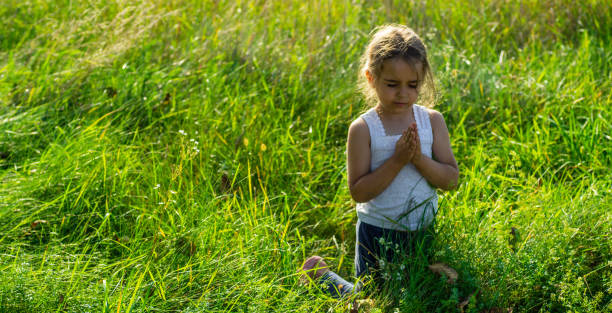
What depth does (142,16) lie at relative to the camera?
428cm

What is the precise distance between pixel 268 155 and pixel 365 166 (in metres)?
1.04

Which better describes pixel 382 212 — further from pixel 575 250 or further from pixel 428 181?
pixel 575 250

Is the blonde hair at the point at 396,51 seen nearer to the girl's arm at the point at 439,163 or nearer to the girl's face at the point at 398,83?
the girl's face at the point at 398,83

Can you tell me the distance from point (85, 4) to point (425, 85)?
340 centimetres

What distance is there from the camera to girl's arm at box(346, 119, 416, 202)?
2.32m

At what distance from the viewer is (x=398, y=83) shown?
92.8 inches

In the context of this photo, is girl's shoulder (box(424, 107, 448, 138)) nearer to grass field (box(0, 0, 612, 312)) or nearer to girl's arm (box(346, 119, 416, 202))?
girl's arm (box(346, 119, 416, 202))

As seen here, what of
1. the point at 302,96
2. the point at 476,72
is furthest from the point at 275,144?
the point at 476,72

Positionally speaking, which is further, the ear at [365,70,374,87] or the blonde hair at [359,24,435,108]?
the ear at [365,70,374,87]

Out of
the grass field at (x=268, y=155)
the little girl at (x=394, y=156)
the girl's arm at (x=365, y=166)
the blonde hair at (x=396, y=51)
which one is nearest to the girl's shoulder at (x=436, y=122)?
the little girl at (x=394, y=156)

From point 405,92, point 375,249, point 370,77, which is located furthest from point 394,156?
point 375,249

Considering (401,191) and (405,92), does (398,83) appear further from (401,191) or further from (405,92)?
(401,191)

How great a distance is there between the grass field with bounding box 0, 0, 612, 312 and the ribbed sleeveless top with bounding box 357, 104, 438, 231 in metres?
0.17

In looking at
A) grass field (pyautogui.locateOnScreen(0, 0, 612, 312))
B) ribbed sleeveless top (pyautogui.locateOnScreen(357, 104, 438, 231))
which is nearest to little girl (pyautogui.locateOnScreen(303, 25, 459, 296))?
ribbed sleeveless top (pyautogui.locateOnScreen(357, 104, 438, 231))
